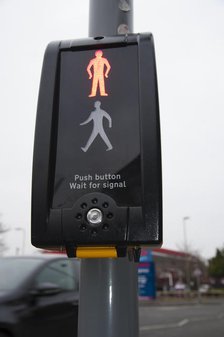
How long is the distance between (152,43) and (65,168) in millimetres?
557

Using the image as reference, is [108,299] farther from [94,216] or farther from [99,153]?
[99,153]

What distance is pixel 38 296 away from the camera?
15.2 feet

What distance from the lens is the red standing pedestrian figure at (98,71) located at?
162 centimetres

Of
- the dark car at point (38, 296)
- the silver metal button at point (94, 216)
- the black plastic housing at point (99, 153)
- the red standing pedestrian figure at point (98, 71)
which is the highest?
the red standing pedestrian figure at point (98, 71)

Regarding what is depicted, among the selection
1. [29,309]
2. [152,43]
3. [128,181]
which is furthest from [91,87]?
[29,309]

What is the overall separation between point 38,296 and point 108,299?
3185mm

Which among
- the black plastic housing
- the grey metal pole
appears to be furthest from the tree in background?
the black plastic housing

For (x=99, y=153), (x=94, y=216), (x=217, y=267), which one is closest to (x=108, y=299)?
(x=94, y=216)

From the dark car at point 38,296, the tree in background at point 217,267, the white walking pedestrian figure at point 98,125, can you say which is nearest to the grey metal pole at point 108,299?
the white walking pedestrian figure at point 98,125

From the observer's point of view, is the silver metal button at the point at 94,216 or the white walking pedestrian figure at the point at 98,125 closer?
the silver metal button at the point at 94,216

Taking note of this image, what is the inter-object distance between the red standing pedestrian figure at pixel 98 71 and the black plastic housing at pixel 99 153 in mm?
20

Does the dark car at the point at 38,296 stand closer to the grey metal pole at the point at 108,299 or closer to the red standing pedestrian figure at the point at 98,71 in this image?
the grey metal pole at the point at 108,299

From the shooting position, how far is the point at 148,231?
1.39m

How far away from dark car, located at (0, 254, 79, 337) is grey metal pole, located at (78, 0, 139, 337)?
269 cm
